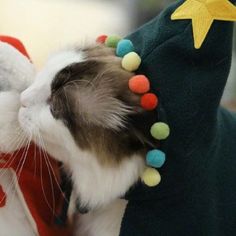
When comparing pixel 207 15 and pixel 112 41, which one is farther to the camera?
pixel 112 41

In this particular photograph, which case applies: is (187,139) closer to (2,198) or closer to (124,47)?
(124,47)

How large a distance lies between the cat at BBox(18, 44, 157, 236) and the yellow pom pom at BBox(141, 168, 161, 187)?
29mm

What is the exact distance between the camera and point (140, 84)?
26.3 inches

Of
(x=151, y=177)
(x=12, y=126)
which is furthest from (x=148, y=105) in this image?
(x=12, y=126)

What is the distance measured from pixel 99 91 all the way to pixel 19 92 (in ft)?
0.48

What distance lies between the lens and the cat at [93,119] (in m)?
0.69

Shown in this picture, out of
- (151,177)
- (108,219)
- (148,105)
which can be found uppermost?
(148,105)

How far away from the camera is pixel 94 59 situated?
0.73m

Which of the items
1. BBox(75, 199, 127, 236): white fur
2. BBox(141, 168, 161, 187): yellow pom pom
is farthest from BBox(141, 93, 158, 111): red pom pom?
BBox(75, 199, 127, 236): white fur

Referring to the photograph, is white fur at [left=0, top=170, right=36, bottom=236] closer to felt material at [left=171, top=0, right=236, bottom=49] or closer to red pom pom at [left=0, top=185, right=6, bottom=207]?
red pom pom at [left=0, top=185, right=6, bottom=207]

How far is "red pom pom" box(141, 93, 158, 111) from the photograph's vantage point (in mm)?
660

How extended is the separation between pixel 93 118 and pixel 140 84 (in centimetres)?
9

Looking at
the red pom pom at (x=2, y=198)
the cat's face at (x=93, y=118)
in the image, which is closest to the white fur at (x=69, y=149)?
the cat's face at (x=93, y=118)

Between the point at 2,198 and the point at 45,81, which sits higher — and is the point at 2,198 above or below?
below
